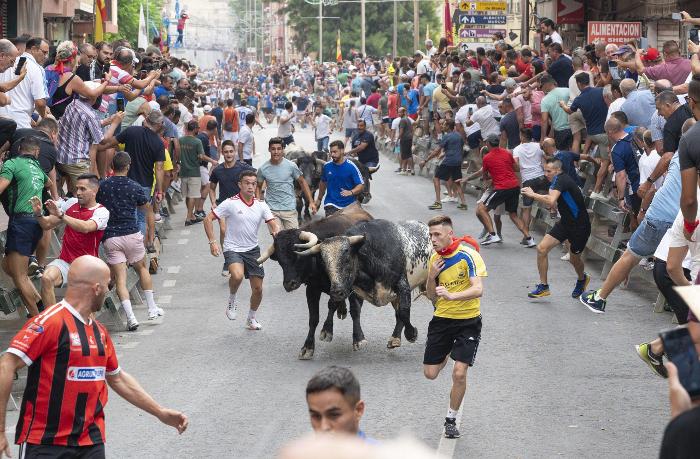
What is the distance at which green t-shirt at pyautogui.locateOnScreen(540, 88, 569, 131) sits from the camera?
69.4 feet

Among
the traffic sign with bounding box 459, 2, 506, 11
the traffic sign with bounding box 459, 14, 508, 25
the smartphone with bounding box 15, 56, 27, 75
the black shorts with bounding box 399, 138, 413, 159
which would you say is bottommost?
the black shorts with bounding box 399, 138, 413, 159

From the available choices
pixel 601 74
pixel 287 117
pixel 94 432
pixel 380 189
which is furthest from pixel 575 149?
pixel 94 432

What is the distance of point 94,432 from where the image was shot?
22.3 feet

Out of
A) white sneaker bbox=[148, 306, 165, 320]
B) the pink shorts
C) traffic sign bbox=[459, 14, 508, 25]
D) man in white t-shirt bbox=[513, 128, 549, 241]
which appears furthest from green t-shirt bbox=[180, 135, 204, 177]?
traffic sign bbox=[459, 14, 508, 25]

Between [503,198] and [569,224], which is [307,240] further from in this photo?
[503,198]

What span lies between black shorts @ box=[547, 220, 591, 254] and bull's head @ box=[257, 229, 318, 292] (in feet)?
14.1

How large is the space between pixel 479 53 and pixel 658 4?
440 cm

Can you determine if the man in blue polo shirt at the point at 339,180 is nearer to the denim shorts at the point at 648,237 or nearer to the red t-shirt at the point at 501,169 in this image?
the red t-shirt at the point at 501,169

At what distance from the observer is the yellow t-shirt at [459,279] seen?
1020cm

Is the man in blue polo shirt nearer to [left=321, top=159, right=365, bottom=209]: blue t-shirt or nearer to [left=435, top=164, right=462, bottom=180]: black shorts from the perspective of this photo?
[left=321, top=159, right=365, bottom=209]: blue t-shirt

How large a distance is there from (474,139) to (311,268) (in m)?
14.7

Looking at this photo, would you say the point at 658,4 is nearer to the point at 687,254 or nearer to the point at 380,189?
the point at 380,189

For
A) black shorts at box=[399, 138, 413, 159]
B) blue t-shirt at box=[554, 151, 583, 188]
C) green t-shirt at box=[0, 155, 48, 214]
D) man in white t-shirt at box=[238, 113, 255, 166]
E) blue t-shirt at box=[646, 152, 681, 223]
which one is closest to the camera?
blue t-shirt at box=[646, 152, 681, 223]

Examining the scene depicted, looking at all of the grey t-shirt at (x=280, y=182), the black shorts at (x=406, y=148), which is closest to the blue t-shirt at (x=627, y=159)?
the grey t-shirt at (x=280, y=182)
